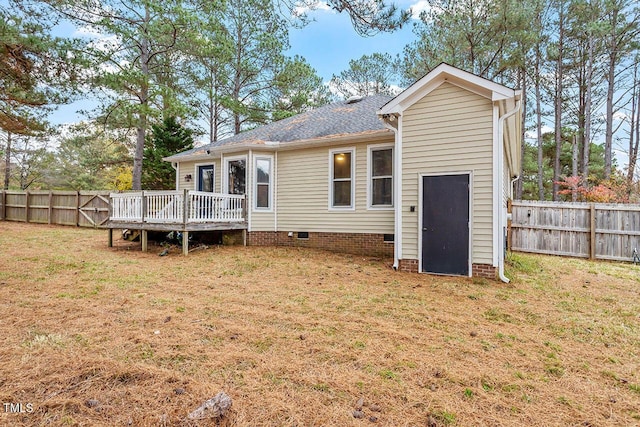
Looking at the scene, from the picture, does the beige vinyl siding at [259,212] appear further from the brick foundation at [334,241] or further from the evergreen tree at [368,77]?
the evergreen tree at [368,77]

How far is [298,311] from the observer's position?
163 inches

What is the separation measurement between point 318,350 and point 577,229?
30.8ft

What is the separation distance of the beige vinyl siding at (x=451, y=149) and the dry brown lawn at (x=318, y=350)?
99cm

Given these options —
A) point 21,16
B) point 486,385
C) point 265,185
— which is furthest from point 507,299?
point 21,16

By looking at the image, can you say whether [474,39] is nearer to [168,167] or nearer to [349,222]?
[349,222]

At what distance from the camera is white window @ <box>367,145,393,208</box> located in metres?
8.29

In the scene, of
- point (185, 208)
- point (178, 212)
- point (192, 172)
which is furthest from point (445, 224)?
point (192, 172)

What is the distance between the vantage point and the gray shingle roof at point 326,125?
29.5 ft

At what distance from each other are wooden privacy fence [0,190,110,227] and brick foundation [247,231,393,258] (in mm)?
8948

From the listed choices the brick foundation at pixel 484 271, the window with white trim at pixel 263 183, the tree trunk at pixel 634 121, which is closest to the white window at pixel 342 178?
the window with white trim at pixel 263 183

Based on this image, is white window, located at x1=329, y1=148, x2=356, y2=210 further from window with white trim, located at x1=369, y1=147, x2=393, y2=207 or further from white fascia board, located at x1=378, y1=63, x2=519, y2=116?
white fascia board, located at x1=378, y1=63, x2=519, y2=116

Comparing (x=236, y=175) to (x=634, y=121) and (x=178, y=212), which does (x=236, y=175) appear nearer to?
(x=178, y=212)

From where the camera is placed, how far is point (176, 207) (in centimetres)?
841

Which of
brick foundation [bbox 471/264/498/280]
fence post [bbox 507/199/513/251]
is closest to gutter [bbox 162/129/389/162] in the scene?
brick foundation [bbox 471/264/498/280]
